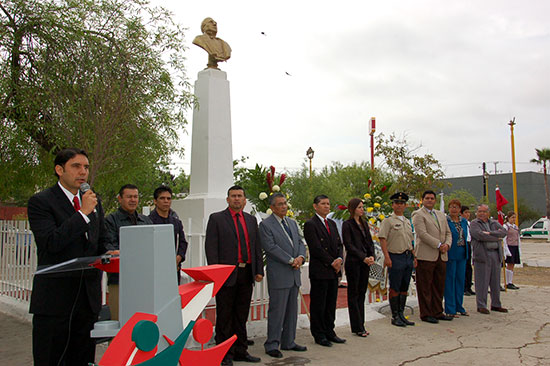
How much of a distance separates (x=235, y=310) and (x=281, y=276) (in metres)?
0.71

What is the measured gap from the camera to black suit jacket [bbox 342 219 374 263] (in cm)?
648

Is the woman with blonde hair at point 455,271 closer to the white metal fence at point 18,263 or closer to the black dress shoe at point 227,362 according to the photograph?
the white metal fence at point 18,263

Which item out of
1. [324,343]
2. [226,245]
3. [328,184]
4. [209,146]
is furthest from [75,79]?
[328,184]

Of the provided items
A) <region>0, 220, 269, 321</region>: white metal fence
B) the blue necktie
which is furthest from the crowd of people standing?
<region>0, 220, 269, 321</region>: white metal fence

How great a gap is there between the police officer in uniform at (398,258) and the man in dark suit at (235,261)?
2558 millimetres

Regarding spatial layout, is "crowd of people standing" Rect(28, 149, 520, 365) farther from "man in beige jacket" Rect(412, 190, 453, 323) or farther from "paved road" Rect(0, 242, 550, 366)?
"paved road" Rect(0, 242, 550, 366)

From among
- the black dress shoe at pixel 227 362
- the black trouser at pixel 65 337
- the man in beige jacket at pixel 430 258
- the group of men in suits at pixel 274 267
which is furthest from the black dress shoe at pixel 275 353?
the man in beige jacket at pixel 430 258

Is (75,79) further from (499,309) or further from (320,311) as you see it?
(499,309)

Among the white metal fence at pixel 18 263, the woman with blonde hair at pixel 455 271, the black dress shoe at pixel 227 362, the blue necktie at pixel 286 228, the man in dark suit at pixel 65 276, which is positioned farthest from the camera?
the woman with blonde hair at pixel 455 271

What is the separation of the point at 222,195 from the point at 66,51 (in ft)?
11.8

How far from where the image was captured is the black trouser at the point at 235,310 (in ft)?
17.4

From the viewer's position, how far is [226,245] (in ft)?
17.7

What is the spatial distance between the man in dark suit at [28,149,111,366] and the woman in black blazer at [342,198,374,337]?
423 cm

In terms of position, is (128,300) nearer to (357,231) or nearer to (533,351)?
(357,231)
